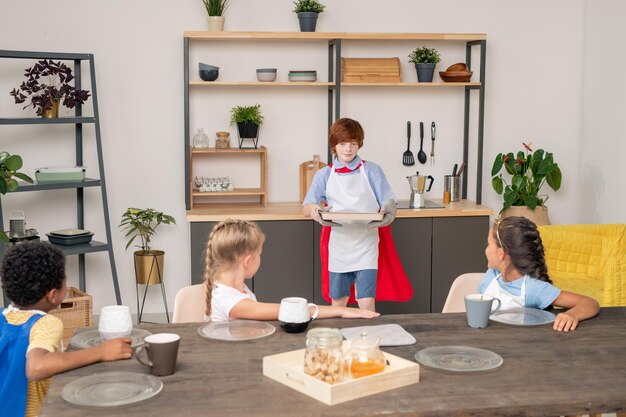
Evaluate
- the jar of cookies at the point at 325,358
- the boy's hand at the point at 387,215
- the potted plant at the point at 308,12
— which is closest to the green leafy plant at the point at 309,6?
the potted plant at the point at 308,12

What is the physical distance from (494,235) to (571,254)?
207cm

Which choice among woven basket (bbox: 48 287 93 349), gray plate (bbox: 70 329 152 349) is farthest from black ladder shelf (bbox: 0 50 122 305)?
gray plate (bbox: 70 329 152 349)

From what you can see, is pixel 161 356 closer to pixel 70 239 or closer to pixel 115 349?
pixel 115 349

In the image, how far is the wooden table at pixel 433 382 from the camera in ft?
6.14

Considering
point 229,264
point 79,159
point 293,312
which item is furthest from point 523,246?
point 79,159

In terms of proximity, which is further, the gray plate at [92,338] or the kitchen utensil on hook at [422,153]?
the kitchen utensil on hook at [422,153]

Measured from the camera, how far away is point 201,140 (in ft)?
17.2

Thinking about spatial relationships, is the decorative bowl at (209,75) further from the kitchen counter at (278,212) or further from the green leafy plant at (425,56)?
the green leafy plant at (425,56)

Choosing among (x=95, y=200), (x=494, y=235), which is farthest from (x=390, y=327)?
(x=95, y=200)

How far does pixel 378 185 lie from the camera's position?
14.2 ft

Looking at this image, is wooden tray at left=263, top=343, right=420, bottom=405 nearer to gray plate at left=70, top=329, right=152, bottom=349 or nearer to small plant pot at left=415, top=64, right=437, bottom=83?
gray plate at left=70, top=329, right=152, bottom=349

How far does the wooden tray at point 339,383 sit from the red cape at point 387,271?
2.39 metres

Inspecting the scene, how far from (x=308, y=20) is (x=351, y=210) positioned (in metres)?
1.45

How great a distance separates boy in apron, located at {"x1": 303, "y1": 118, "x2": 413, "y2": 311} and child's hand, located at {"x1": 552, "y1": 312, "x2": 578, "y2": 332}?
174 centimetres
